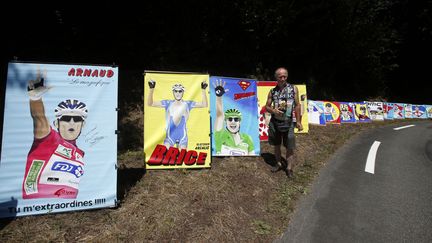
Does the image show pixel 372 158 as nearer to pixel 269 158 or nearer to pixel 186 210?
pixel 269 158

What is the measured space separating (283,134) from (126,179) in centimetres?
344

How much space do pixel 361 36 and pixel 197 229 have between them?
2300 cm

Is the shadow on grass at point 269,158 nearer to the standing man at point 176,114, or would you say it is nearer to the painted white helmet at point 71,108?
the standing man at point 176,114

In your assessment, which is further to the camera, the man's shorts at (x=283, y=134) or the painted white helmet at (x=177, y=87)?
the painted white helmet at (x=177, y=87)

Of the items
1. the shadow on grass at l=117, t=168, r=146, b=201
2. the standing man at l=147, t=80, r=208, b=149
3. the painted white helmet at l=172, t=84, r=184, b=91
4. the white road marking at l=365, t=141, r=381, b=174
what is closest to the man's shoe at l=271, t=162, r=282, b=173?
the standing man at l=147, t=80, r=208, b=149

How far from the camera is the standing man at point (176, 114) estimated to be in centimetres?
593

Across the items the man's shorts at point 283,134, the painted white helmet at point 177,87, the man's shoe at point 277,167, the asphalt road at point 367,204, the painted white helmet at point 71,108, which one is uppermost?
the painted white helmet at point 177,87

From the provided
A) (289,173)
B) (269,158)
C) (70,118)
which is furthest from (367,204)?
(70,118)

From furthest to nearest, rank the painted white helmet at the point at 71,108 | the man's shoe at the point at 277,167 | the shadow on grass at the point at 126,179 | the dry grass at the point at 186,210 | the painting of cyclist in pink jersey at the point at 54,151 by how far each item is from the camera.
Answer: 1. the man's shoe at the point at 277,167
2. the shadow on grass at the point at 126,179
3. the painted white helmet at the point at 71,108
4. the painting of cyclist in pink jersey at the point at 54,151
5. the dry grass at the point at 186,210

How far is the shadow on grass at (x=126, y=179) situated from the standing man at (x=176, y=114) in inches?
32.6

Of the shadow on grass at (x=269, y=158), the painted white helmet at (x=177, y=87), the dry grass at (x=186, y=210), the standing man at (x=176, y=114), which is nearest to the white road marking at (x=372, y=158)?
the dry grass at (x=186, y=210)

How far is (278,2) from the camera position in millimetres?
14609

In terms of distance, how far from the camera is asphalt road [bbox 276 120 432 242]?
13.2 feet

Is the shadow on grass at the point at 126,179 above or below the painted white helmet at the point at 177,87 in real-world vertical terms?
below
